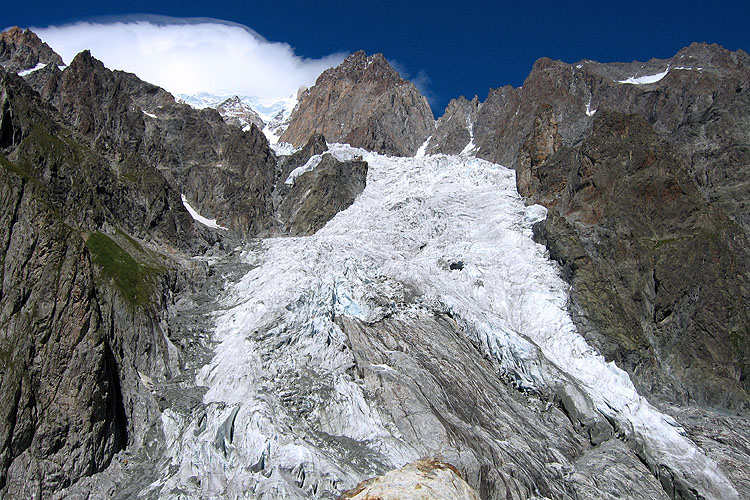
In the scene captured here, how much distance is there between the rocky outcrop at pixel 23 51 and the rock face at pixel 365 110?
55647mm

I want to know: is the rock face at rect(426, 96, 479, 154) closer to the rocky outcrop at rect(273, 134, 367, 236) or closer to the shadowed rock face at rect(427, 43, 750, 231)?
the shadowed rock face at rect(427, 43, 750, 231)

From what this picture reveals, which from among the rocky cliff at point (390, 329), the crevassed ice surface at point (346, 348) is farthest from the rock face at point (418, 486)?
the crevassed ice surface at point (346, 348)

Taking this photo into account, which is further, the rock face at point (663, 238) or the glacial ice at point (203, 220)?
the glacial ice at point (203, 220)

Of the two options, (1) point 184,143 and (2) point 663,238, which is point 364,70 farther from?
(2) point 663,238

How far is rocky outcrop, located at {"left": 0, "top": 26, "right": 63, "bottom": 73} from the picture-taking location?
115875 millimetres

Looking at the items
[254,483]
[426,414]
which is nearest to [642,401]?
[426,414]

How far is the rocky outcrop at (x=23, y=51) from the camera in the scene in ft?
380

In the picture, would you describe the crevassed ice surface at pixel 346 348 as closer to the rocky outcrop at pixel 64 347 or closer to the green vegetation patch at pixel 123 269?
the rocky outcrop at pixel 64 347

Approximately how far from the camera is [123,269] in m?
38.7

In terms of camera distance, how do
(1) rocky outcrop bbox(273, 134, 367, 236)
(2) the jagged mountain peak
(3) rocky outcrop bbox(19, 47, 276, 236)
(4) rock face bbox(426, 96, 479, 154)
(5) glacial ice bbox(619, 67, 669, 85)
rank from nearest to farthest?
1. (1) rocky outcrop bbox(273, 134, 367, 236)
2. (3) rocky outcrop bbox(19, 47, 276, 236)
3. (4) rock face bbox(426, 96, 479, 154)
4. (5) glacial ice bbox(619, 67, 669, 85)
5. (2) the jagged mountain peak

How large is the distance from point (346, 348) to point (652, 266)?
26.3 metres

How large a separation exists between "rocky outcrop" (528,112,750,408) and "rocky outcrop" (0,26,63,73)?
109m

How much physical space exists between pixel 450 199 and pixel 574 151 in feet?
46.2

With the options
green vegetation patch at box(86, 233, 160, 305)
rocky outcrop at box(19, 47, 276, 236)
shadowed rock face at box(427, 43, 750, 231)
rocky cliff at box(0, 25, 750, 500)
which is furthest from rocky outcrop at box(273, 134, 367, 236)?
green vegetation patch at box(86, 233, 160, 305)
